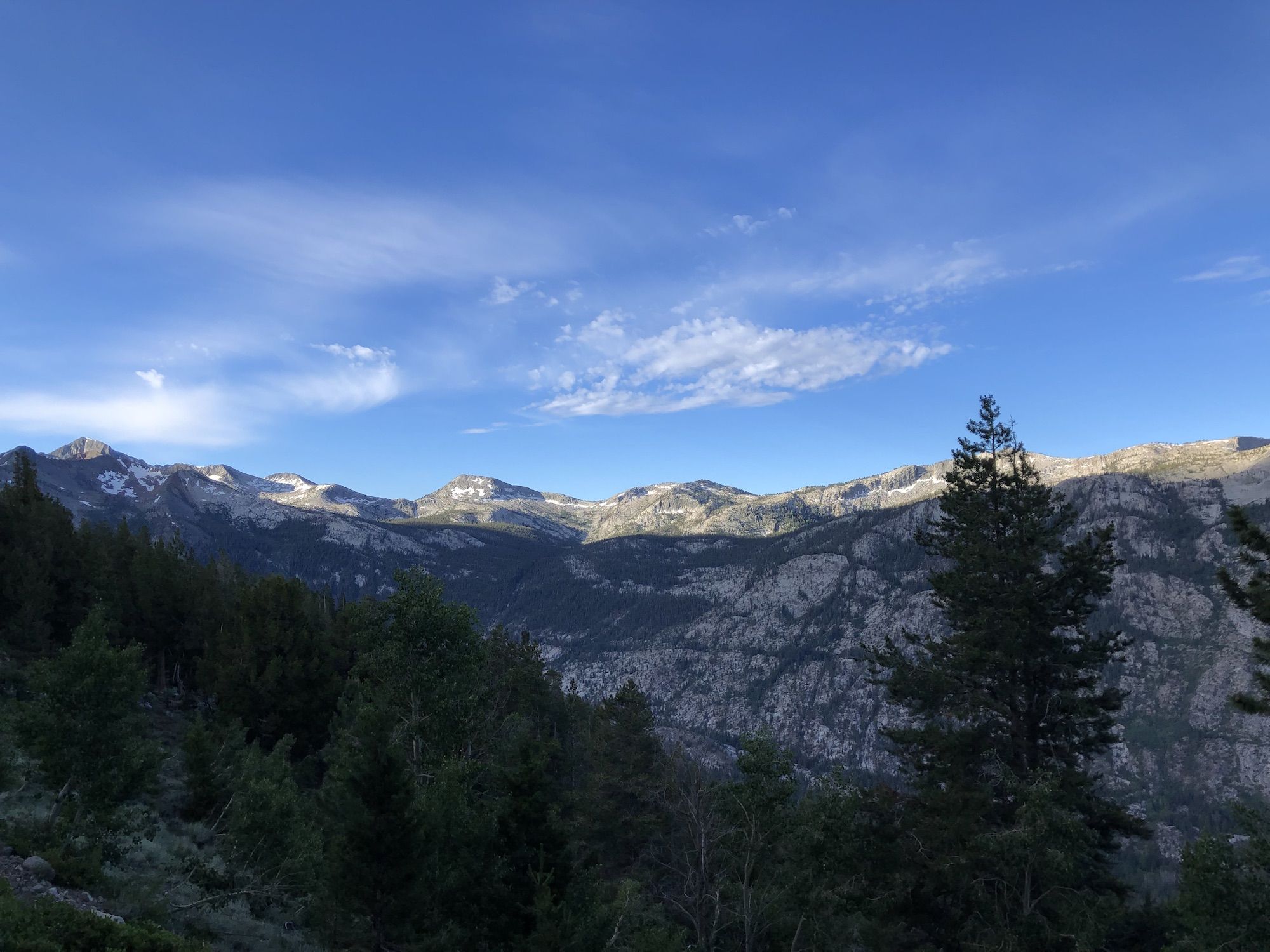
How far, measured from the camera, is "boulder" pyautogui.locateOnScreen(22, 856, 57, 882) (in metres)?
18.7

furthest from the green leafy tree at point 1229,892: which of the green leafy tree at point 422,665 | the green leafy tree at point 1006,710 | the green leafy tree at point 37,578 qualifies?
the green leafy tree at point 37,578

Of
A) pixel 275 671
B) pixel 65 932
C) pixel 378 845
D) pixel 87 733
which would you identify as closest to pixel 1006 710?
pixel 378 845

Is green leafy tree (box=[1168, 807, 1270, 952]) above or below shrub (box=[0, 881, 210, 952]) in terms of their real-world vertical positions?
below

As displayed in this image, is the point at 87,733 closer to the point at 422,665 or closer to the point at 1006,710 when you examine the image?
the point at 422,665

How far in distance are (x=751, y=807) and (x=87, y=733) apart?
2929 cm

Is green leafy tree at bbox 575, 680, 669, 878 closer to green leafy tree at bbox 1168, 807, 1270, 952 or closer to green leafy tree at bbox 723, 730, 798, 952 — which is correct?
green leafy tree at bbox 723, 730, 798, 952

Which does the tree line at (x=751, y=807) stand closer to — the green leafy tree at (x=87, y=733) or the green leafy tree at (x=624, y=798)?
the green leafy tree at (x=87, y=733)

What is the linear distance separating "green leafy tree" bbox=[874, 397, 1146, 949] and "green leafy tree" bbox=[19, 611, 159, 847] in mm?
30947

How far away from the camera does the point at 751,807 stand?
35.2 meters

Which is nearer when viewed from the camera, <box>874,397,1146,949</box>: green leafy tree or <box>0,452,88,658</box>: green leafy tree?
<box>874,397,1146,949</box>: green leafy tree

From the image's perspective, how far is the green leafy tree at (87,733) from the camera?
2400cm

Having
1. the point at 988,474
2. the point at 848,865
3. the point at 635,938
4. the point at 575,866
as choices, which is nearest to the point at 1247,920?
the point at 848,865

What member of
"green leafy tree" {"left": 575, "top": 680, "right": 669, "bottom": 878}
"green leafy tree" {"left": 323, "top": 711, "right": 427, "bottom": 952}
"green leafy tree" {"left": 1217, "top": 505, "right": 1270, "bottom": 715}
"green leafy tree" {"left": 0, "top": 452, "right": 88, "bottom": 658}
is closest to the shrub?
"green leafy tree" {"left": 323, "top": 711, "right": 427, "bottom": 952}

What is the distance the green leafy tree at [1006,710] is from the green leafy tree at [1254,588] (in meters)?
4.59
